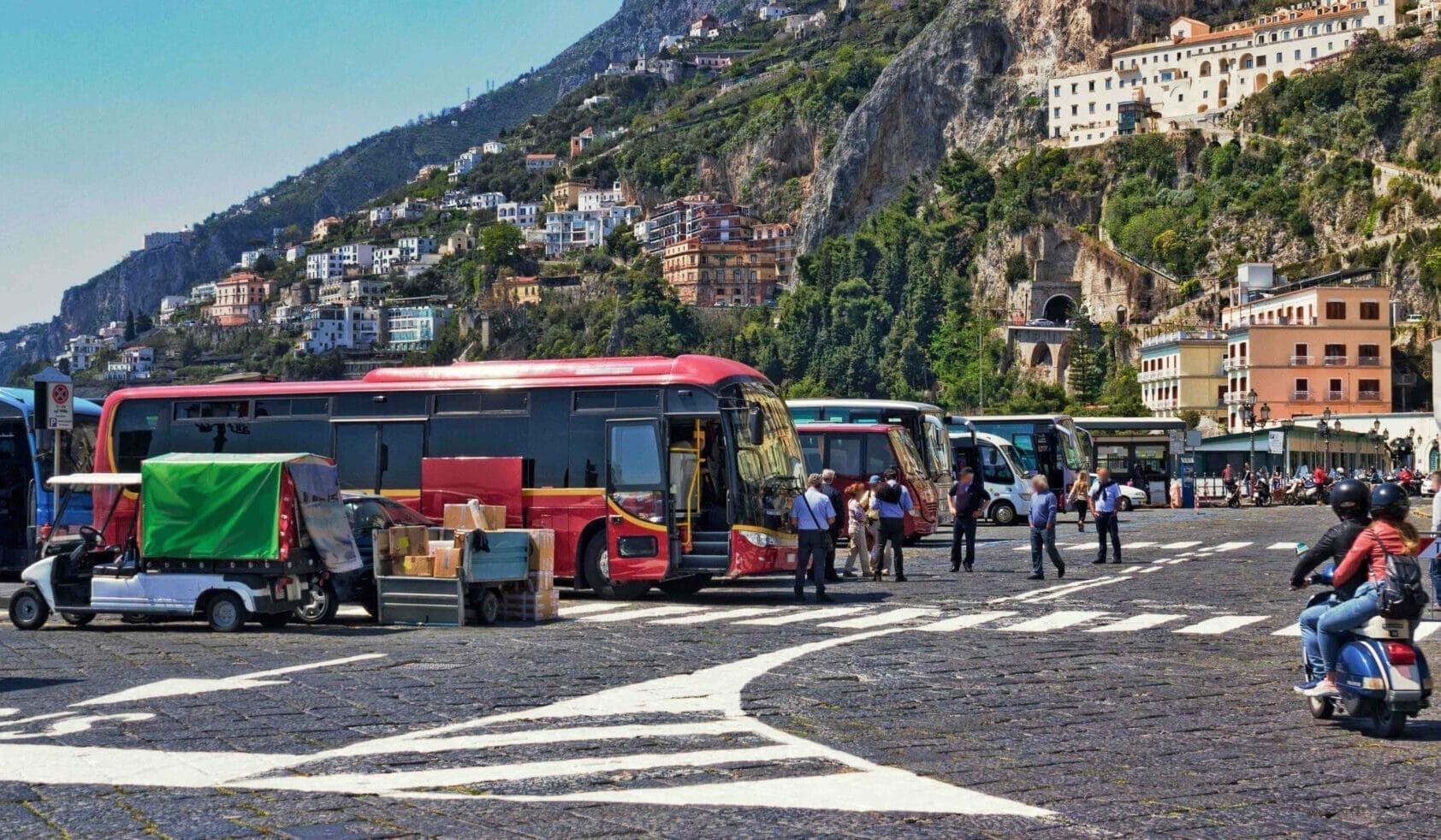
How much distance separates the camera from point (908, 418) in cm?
3812

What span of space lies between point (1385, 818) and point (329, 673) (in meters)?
8.30

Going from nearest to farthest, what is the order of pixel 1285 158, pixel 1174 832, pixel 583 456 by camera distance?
pixel 1174 832 → pixel 583 456 → pixel 1285 158

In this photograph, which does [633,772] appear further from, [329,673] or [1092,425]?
[1092,425]

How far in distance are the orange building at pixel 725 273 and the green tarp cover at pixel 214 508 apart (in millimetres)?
178026

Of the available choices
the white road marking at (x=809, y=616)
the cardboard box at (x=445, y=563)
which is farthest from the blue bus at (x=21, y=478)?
the white road marking at (x=809, y=616)

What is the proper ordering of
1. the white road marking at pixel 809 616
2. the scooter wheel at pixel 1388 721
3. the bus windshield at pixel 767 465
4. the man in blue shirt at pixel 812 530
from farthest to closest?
1. the bus windshield at pixel 767 465
2. the man in blue shirt at pixel 812 530
3. the white road marking at pixel 809 616
4. the scooter wheel at pixel 1388 721

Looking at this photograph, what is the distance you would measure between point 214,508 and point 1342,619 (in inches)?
445

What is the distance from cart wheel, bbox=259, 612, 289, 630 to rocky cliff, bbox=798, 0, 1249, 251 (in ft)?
488

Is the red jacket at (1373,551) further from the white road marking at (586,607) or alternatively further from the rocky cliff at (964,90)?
the rocky cliff at (964,90)

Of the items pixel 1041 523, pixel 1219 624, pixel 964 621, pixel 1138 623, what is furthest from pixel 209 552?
pixel 1041 523

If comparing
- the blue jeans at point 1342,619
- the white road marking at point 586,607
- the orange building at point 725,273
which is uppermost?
the orange building at point 725,273

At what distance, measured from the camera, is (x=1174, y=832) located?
25.0 feet

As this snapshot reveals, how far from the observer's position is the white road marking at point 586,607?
65.3 ft

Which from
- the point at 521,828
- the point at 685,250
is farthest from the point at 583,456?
the point at 685,250
